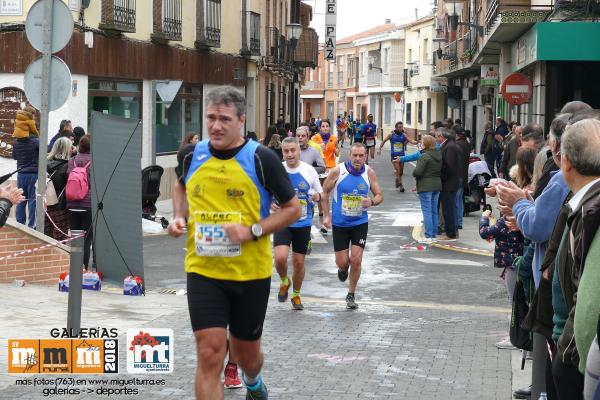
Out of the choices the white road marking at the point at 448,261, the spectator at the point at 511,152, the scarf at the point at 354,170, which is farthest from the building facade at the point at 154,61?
the scarf at the point at 354,170

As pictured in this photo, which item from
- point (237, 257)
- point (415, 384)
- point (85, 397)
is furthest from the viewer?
point (415, 384)

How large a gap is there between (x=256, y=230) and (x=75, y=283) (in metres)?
2.47

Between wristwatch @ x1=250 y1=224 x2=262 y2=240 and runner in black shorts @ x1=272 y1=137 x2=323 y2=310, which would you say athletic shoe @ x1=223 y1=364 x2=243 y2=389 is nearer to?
wristwatch @ x1=250 y1=224 x2=262 y2=240

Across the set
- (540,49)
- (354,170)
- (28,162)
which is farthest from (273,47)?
(354,170)

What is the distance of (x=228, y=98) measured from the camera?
6.19 metres

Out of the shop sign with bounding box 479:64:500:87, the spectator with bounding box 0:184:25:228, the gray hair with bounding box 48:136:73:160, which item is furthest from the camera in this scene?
the shop sign with bounding box 479:64:500:87

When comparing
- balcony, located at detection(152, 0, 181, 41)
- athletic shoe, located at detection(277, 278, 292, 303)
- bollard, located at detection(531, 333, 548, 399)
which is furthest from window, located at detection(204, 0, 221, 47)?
bollard, located at detection(531, 333, 548, 399)

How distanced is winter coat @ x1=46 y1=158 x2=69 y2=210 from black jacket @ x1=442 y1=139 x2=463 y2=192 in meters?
6.97

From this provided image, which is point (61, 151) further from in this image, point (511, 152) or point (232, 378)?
point (511, 152)

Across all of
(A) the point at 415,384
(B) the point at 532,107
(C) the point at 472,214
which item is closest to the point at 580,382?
(A) the point at 415,384

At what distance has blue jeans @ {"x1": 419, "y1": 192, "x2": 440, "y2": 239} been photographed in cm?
1788

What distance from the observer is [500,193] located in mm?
6539

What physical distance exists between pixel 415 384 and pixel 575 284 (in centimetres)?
343

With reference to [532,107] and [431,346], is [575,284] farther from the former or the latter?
[532,107]
